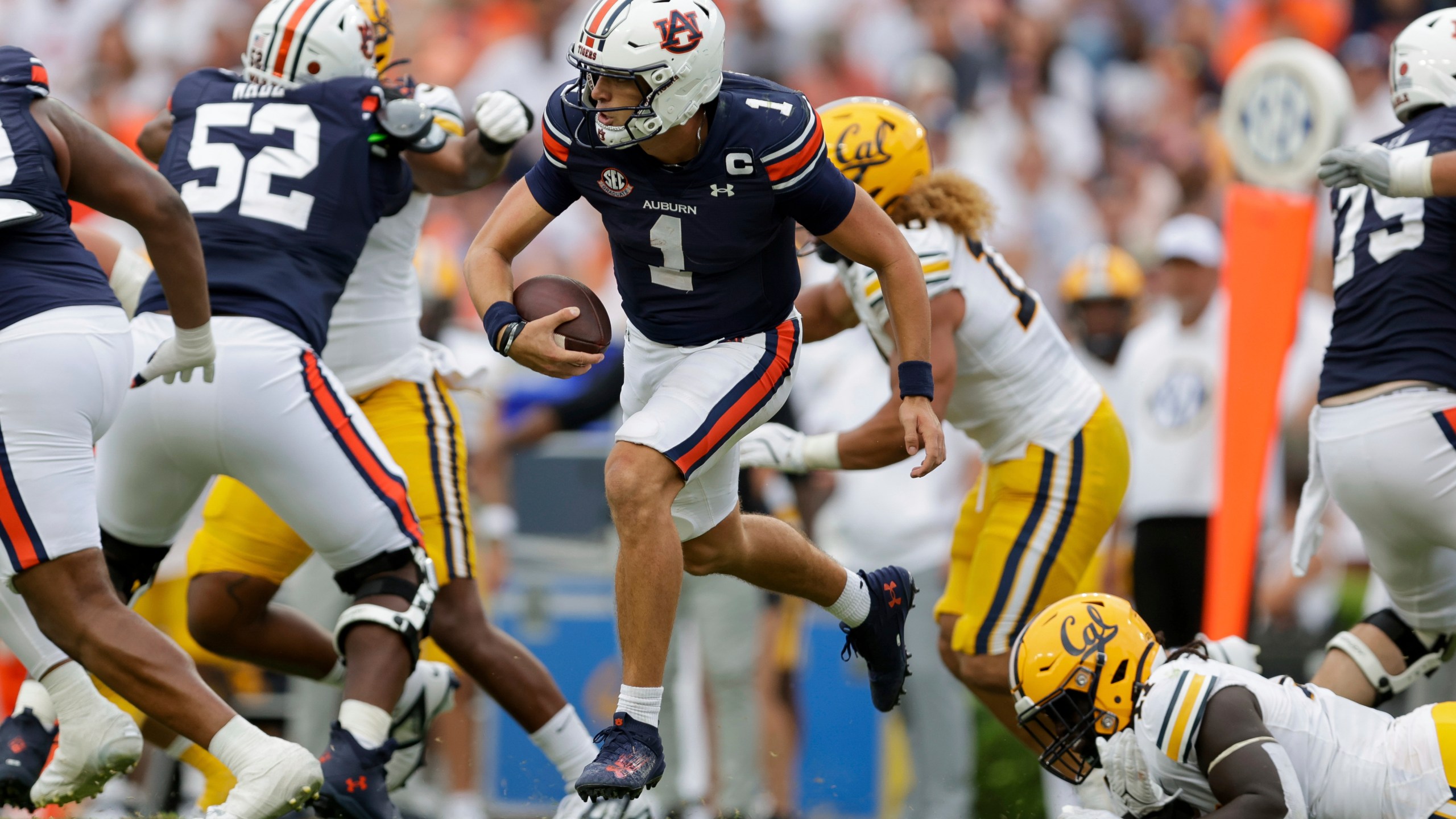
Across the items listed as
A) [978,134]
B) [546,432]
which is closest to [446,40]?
[978,134]

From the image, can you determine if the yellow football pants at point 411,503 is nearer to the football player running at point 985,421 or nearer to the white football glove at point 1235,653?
the football player running at point 985,421

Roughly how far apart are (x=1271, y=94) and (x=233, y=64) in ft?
24.8

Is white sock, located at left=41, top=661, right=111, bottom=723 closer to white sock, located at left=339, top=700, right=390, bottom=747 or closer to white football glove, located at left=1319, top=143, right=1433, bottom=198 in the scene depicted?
white sock, located at left=339, top=700, right=390, bottom=747

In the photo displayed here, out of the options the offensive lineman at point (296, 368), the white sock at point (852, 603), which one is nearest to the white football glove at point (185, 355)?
the offensive lineman at point (296, 368)

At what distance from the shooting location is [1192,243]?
7.93 metres

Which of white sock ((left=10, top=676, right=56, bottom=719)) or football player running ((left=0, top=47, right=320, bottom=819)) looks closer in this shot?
football player running ((left=0, top=47, right=320, bottom=819))

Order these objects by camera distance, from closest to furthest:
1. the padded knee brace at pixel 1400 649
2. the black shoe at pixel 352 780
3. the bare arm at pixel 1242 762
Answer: the bare arm at pixel 1242 762 → the black shoe at pixel 352 780 → the padded knee brace at pixel 1400 649

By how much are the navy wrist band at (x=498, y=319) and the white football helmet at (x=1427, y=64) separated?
2.87 meters

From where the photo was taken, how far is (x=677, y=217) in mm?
4266

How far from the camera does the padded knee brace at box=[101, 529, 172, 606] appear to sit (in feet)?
16.3

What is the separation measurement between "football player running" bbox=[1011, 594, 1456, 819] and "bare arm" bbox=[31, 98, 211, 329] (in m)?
2.49

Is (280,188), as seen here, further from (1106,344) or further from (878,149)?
(1106,344)

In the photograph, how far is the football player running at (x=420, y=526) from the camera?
525 cm

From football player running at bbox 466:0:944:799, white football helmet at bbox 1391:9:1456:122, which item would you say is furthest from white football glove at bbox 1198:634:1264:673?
white football helmet at bbox 1391:9:1456:122
